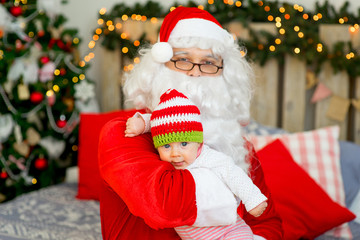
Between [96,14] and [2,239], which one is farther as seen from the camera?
[96,14]

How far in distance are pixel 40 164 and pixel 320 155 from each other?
5.53 feet

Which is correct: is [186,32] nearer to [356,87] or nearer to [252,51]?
[252,51]

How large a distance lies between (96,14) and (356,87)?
73.2 inches

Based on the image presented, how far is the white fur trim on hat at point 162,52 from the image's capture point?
1.37 metres

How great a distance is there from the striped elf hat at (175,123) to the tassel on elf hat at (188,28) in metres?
0.27

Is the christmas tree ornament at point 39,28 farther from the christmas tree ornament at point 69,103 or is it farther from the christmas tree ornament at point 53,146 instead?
the christmas tree ornament at point 53,146

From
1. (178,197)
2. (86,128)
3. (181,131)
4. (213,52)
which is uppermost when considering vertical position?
(213,52)

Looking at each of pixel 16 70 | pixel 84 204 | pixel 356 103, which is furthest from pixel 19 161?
pixel 356 103

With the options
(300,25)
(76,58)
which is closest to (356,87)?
(300,25)

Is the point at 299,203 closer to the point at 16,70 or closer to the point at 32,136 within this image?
the point at 32,136

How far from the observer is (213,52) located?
142cm

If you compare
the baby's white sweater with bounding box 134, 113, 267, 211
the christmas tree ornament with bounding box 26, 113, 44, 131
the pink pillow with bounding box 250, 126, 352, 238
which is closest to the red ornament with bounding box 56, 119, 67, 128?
the christmas tree ornament with bounding box 26, 113, 44, 131

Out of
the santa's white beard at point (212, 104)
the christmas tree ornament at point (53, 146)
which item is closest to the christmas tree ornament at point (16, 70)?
the christmas tree ornament at point (53, 146)

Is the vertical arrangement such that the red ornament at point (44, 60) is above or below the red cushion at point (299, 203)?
A: above
